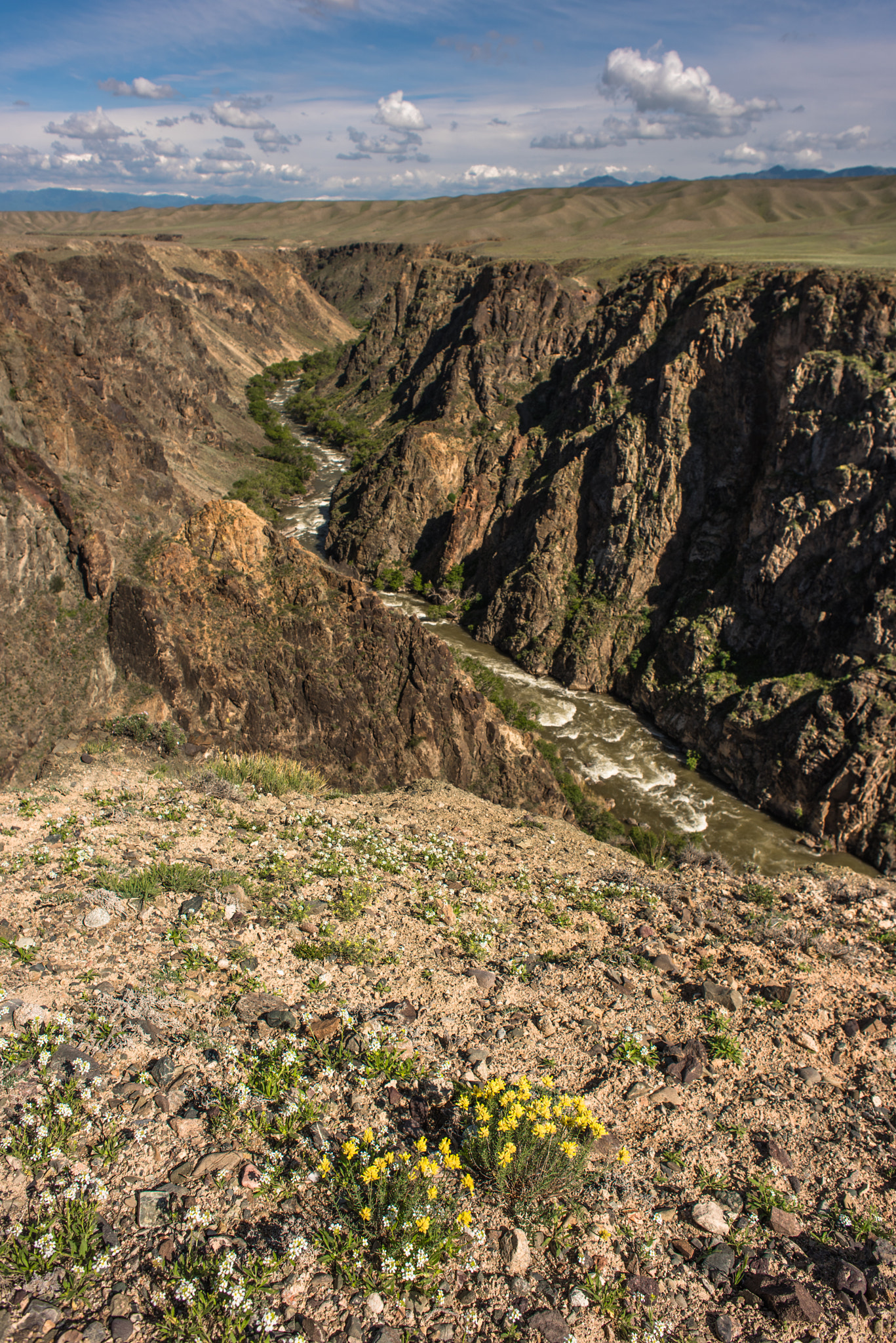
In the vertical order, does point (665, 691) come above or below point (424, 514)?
below

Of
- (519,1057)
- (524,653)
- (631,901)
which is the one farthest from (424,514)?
(519,1057)

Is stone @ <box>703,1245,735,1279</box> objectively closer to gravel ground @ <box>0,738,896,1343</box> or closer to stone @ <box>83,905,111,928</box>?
gravel ground @ <box>0,738,896,1343</box>

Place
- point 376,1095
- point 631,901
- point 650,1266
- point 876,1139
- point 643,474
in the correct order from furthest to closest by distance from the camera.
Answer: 1. point 643,474
2. point 631,901
3. point 876,1139
4. point 376,1095
5. point 650,1266

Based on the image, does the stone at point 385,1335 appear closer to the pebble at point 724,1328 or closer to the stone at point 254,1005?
the pebble at point 724,1328

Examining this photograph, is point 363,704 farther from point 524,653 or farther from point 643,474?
point 643,474

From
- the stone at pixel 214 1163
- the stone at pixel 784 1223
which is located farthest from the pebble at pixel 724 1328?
the stone at pixel 214 1163

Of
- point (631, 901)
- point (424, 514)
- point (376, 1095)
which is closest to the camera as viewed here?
point (376, 1095)

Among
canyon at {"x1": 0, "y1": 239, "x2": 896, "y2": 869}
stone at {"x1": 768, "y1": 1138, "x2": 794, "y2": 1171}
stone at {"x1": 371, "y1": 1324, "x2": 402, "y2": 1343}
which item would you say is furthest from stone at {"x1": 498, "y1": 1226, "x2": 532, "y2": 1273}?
canyon at {"x1": 0, "y1": 239, "x2": 896, "y2": 869}

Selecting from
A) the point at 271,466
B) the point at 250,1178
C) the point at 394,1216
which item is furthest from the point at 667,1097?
the point at 271,466
